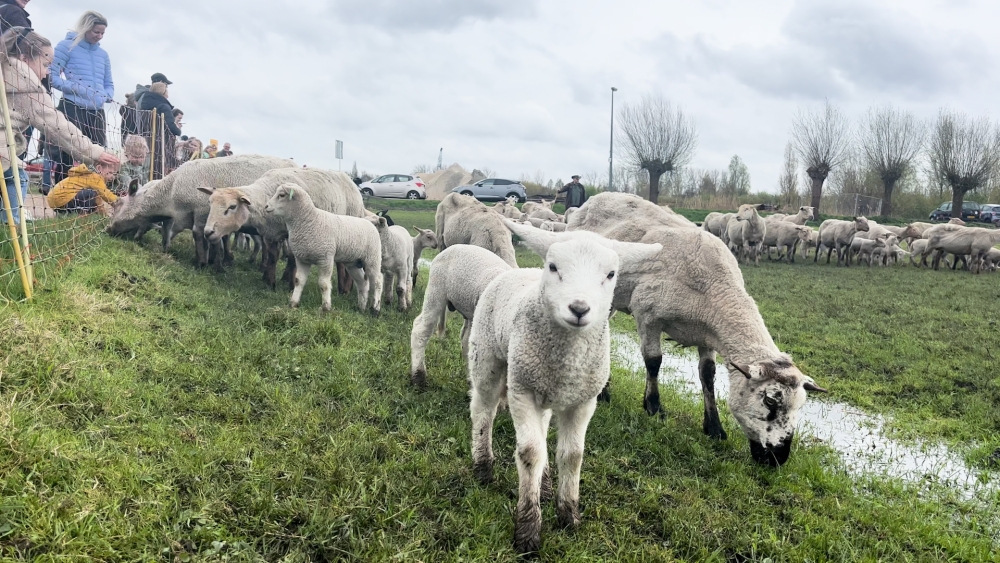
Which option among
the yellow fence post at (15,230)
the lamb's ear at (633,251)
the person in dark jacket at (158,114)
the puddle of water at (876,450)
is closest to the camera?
the lamb's ear at (633,251)

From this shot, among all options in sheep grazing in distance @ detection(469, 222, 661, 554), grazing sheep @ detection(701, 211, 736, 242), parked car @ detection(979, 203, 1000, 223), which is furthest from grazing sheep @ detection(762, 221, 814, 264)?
Answer: parked car @ detection(979, 203, 1000, 223)

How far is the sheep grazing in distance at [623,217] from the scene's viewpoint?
24.0 feet

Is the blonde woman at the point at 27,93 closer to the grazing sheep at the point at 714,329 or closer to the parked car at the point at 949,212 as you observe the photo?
the grazing sheep at the point at 714,329

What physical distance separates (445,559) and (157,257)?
795 cm

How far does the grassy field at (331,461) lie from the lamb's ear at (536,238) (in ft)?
4.98

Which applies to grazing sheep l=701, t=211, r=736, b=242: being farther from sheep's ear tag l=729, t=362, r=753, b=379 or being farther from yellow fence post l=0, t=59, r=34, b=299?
yellow fence post l=0, t=59, r=34, b=299

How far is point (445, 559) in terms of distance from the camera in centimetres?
309

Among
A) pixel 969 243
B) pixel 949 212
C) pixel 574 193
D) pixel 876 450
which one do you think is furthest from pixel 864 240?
pixel 949 212

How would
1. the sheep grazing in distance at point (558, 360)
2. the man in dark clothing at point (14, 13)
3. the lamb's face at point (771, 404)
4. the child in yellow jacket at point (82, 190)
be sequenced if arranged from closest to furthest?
the sheep grazing in distance at point (558, 360) → the lamb's face at point (771, 404) → the man in dark clothing at point (14, 13) → the child in yellow jacket at point (82, 190)

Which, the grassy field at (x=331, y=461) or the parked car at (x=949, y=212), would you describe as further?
the parked car at (x=949, y=212)

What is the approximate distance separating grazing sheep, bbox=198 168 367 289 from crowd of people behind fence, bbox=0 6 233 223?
144cm

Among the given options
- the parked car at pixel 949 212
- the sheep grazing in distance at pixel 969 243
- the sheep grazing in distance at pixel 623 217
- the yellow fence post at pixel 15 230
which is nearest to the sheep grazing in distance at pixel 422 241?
the sheep grazing in distance at pixel 623 217

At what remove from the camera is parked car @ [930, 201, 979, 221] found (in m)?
45.2

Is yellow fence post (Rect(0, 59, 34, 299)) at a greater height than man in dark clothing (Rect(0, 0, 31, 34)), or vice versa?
man in dark clothing (Rect(0, 0, 31, 34))
